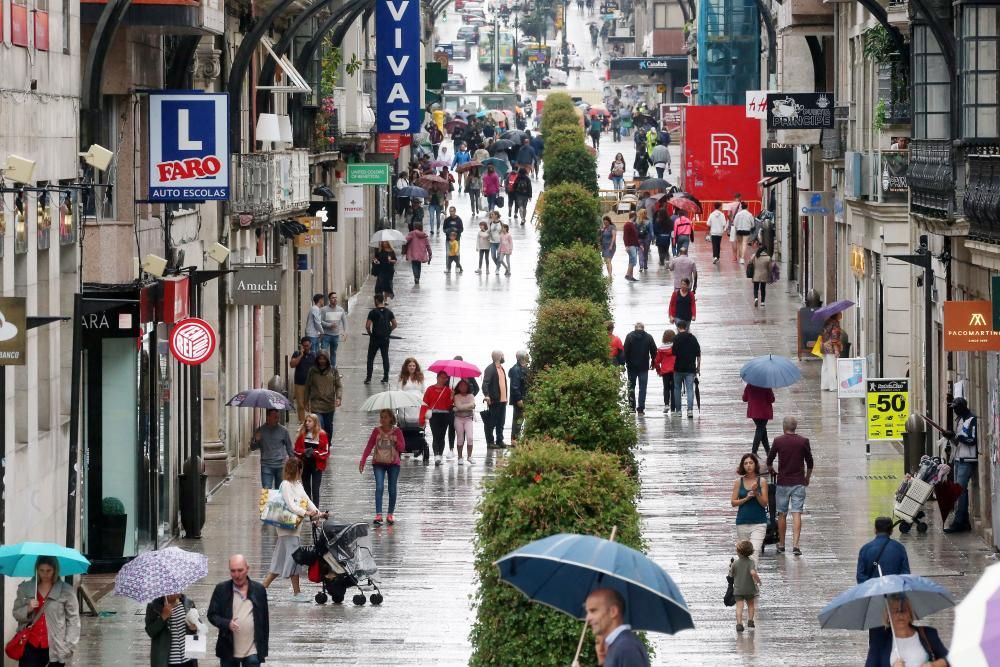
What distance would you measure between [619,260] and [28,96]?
36.2 metres

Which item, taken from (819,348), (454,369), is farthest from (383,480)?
(819,348)

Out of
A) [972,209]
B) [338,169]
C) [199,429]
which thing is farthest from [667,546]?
[338,169]

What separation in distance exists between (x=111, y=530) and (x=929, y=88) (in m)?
11.1

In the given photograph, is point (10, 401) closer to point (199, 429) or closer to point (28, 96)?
point (28, 96)

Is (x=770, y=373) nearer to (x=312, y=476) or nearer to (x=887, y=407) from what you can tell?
(x=887, y=407)

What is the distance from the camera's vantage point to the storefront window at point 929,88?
26.5 meters

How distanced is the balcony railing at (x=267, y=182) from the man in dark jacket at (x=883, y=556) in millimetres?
14623

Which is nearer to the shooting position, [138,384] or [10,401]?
[10,401]

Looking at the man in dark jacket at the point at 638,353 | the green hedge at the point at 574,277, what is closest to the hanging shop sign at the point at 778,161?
the green hedge at the point at 574,277

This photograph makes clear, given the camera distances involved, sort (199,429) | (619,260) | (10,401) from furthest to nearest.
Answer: (619,260)
(199,429)
(10,401)

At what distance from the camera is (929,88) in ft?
87.8

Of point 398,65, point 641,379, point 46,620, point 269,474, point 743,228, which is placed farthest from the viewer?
point 743,228

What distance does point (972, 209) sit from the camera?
76.2ft

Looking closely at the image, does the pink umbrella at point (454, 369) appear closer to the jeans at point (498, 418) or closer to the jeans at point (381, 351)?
the jeans at point (498, 418)
